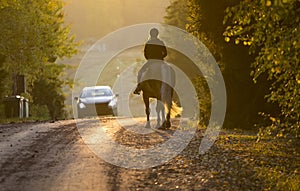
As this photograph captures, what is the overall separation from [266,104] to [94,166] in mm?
8159

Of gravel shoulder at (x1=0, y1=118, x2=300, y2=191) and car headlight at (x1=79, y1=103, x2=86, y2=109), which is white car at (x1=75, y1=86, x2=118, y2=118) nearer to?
car headlight at (x1=79, y1=103, x2=86, y2=109)

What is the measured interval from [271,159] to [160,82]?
20.0 ft

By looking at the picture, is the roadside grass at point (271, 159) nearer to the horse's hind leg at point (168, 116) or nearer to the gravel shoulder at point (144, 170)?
the gravel shoulder at point (144, 170)

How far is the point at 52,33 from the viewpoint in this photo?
113 ft

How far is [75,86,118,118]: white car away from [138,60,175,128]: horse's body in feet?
53.7

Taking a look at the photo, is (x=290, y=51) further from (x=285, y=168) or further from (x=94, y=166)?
(x=94, y=166)

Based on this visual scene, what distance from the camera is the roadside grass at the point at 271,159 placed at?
8062mm

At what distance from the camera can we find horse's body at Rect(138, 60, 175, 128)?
1584 cm

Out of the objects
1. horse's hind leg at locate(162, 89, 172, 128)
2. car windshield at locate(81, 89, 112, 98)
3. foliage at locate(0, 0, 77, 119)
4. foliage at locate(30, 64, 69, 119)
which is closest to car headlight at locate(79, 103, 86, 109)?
car windshield at locate(81, 89, 112, 98)

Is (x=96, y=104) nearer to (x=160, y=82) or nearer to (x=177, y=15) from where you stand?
(x=177, y=15)

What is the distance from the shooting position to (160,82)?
1608 centimetres

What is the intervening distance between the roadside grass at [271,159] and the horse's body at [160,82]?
2.59 metres

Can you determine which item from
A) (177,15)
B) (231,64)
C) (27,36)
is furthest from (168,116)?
(177,15)

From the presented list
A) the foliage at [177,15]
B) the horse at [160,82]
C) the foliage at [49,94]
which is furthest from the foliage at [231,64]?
the foliage at [177,15]
